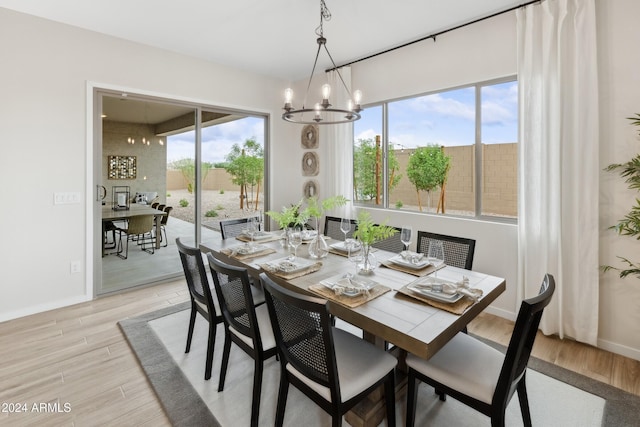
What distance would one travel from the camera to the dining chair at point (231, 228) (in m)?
3.17

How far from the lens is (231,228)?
324 centimetres

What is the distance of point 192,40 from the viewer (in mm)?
3611

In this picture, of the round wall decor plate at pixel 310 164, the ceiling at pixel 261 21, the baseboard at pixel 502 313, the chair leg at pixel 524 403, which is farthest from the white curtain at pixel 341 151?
the chair leg at pixel 524 403

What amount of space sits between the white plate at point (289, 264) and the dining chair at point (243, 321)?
12.6 inches

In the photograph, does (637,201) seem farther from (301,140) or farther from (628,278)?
(301,140)

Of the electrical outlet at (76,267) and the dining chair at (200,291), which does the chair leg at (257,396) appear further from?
the electrical outlet at (76,267)

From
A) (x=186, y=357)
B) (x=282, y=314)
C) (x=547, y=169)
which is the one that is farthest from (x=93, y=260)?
(x=547, y=169)

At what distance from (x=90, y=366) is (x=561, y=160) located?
4.02m

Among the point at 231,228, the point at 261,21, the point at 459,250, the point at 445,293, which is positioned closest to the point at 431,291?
the point at 445,293

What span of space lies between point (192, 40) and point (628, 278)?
4732 mm

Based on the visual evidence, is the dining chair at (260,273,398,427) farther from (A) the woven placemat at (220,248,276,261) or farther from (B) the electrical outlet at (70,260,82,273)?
(B) the electrical outlet at (70,260,82,273)

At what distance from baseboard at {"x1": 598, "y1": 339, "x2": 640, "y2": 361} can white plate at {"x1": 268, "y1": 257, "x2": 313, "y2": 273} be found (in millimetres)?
2477

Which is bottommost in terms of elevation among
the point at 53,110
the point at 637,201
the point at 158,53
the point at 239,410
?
the point at 239,410

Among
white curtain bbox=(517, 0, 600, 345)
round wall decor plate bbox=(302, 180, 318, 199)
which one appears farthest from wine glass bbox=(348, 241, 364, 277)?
round wall decor plate bbox=(302, 180, 318, 199)
